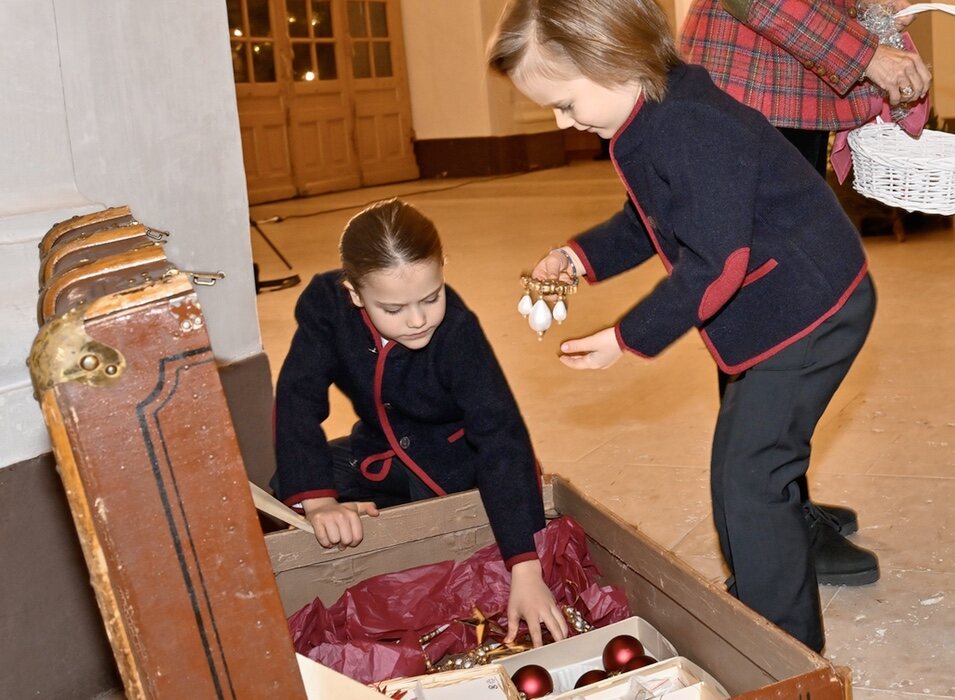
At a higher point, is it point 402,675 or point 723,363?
point 723,363

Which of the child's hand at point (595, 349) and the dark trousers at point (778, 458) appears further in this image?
the dark trousers at point (778, 458)

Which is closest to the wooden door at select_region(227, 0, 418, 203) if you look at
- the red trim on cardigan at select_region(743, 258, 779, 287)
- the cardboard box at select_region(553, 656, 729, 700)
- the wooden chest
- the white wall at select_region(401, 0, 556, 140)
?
the white wall at select_region(401, 0, 556, 140)

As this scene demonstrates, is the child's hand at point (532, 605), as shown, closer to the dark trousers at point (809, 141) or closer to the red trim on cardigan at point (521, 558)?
the red trim on cardigan at point (521, 558)

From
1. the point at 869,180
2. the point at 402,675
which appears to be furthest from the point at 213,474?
the point at 869,180

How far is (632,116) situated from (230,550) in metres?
1.05

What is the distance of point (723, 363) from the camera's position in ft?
5.40

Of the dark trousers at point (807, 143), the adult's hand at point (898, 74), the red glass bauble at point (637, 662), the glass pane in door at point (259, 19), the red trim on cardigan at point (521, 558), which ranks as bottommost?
the red glass bauble at point (637, 662)

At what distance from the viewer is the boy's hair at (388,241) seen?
183 centimetres

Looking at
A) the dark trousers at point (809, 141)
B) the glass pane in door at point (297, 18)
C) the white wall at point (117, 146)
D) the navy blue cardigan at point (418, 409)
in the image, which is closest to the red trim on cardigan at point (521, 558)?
the navy blue cardigan at point (418, 409)

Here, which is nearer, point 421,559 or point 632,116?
point 632,116

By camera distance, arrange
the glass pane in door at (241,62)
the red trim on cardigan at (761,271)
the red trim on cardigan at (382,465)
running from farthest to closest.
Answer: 1. the glass pane in door at (241,62)
2. the red trim on cardigan at (382,465)
3. the red trim on cardigan at (761,271)

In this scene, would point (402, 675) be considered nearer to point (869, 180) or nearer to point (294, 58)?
point (869, 180)

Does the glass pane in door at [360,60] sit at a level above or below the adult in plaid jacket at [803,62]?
above

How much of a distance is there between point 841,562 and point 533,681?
0.73 m
